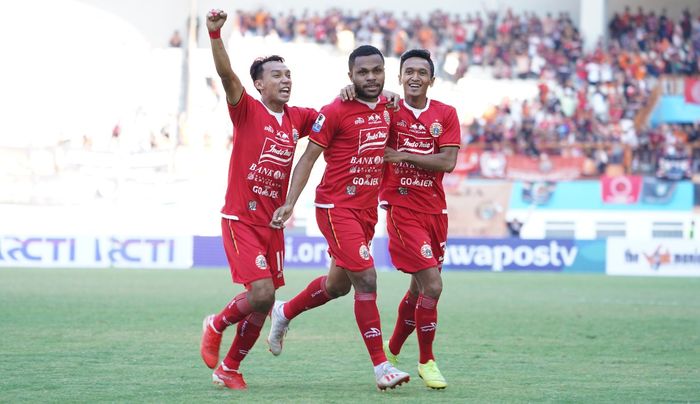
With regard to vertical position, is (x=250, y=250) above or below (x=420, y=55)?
below

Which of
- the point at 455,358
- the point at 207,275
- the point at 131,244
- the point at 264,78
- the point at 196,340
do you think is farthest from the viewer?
the point at 131,244

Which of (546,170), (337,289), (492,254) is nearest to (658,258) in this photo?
(492,254)

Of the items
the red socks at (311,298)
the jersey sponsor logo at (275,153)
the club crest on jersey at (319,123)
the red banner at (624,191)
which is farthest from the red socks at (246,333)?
the red banner at (624,191)

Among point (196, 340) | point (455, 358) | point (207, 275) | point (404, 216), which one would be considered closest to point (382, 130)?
point (404, 216)

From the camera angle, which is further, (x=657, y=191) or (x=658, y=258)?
(x=657, y=191)

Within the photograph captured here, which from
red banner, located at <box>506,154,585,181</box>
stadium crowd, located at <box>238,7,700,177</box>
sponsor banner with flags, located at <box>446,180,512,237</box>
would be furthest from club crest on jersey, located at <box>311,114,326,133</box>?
stadium crowd, located at <box>238,7,700,177</box>

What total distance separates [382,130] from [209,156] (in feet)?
83.5

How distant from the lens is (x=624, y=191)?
32.2 m

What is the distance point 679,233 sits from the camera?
31.5 meters

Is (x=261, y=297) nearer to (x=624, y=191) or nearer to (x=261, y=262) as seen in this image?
(x=261, y=262)

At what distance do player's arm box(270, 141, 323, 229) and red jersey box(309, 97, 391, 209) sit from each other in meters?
0.08

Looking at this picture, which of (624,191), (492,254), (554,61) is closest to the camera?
(492,254)

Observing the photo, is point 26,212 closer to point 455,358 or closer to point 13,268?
point 13,268

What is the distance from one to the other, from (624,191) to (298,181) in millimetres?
25407
